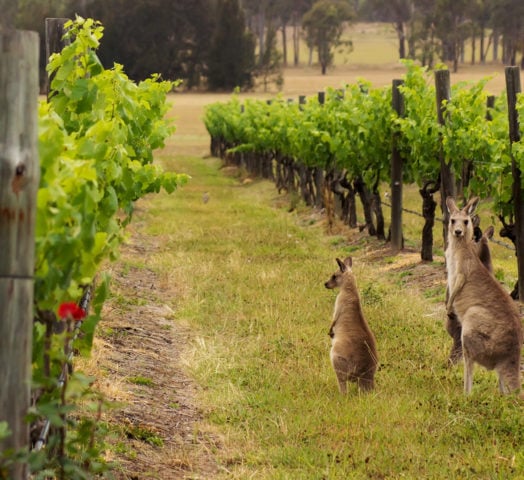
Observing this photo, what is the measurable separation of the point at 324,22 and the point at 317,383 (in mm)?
87362

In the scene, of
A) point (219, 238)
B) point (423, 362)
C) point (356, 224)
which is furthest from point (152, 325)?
point (356, 224)

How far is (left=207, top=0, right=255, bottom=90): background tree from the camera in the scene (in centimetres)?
8262

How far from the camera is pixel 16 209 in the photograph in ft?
12.5

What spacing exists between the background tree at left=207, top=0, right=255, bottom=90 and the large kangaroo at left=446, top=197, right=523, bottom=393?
248 ft

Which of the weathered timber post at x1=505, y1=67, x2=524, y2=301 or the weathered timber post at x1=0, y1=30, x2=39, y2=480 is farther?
the weathered timber post at x1=505, y1=67, x2=524, y2=301

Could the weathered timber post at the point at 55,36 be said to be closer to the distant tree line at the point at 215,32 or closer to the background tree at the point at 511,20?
the distant tree line at the point at 215,32

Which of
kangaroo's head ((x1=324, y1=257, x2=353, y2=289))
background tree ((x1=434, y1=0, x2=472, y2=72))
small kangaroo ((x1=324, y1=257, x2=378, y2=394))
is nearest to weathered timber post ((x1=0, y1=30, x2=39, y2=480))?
small kangaroo ((x1=324, y1=257, x2=378, y2=394))

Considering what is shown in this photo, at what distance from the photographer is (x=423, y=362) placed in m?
9.16

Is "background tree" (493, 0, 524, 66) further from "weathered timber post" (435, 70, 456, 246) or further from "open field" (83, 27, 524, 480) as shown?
"weathered timber post" (435, 70, 456, 246)

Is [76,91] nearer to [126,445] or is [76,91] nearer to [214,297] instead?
[126,445]

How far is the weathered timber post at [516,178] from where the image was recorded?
11.9 metres

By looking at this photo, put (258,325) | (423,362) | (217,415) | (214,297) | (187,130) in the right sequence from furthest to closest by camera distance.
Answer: (187,130), (214,297), (258,325), (423,362), (217,415)

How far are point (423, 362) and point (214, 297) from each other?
3.87m

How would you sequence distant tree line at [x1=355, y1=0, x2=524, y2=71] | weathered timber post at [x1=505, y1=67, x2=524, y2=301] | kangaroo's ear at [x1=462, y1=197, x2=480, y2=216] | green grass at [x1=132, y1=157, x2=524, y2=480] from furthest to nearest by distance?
distant tree line at [x1=355, y1=0, x2=524, y2=71] → weathered timber post at [x1=505, y1=67, x2=524, y2=301] → kangaroo's ear at [x1=462, y1=197, x2=480, y2=216] → green grass at [x1=132, y1=157, x2=524, y2=480]
